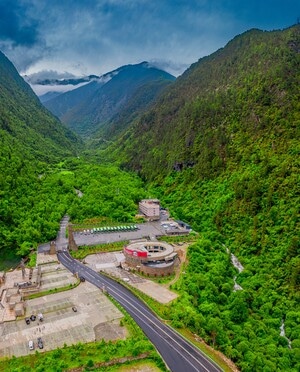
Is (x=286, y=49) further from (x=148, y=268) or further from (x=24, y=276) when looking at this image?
(x=24, y=276)

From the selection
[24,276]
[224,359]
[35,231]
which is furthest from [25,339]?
[35,231]

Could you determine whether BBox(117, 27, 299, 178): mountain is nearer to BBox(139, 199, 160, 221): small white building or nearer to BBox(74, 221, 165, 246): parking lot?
BBox(139, 199, 160, 221): small white building

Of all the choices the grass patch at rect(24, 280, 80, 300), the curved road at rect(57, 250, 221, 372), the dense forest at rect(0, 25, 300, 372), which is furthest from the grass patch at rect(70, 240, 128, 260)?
the grass patch at rect(24, 280, 80, 300)

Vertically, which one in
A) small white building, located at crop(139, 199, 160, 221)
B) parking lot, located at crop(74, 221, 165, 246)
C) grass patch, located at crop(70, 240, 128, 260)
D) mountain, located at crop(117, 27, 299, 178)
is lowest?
grass patch, located at crop(70, 240, 128, 260)

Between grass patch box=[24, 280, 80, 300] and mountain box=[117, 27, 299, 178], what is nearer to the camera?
grass patch box=[24, 280, 80, 300]

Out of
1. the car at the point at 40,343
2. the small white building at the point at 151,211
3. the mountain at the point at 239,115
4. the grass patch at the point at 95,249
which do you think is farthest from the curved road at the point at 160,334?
the mountain at the point at 239,115

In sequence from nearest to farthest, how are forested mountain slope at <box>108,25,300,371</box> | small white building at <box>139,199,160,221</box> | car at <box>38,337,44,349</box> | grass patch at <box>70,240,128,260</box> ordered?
1. car at <box>38,337,44,349</box>
2. forested mountain slope at <box>108,25,300,371</box>
3. grass patch at <box>70,240,128,260</box>
4. small white building at <box>139,199,160,221</box>

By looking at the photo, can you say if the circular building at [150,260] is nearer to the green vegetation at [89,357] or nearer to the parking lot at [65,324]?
the parking lot at [65,324]
